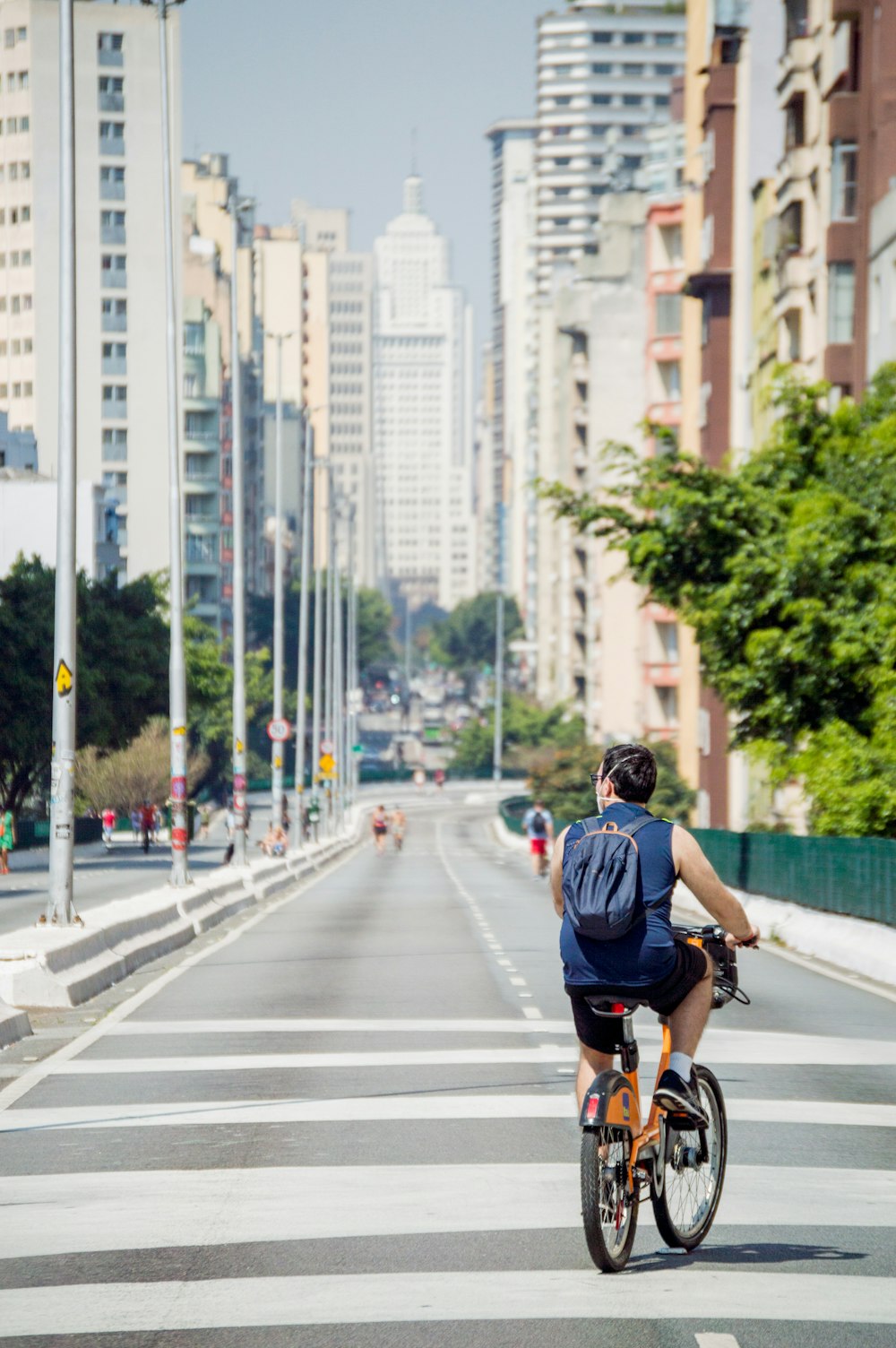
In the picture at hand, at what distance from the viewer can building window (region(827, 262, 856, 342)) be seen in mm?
48312

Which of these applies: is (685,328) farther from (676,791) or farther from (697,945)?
(697,945)

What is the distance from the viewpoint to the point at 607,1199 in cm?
721

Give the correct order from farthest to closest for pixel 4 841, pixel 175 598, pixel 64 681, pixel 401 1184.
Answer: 1. pixel 4 841
2. pixel 175 598
3. pixel 64 681
4. pixel 401 1184

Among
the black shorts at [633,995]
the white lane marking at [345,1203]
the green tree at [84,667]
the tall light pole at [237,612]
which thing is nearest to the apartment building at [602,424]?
the green tree at [84,667]

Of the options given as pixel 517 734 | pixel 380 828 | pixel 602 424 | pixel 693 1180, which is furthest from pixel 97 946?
pixel 517 734

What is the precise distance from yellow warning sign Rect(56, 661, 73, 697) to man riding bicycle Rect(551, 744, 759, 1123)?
14.2 m

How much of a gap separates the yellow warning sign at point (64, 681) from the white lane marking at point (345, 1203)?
477 inches

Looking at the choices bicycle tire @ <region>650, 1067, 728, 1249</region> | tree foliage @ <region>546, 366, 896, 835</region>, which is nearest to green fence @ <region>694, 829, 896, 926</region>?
tree foliage @ <region>546, 366, 896, 835</region>

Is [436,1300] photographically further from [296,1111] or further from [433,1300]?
[296,1111]

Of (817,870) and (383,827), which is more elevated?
(817,870)

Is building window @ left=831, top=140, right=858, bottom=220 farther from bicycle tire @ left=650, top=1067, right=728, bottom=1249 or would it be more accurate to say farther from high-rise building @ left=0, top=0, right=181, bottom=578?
high-rise building @ left=0, top=0, right=181, bottom=578

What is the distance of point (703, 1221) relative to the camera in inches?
309

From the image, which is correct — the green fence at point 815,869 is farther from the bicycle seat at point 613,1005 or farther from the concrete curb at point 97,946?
the bicycle seat at point 613,1005

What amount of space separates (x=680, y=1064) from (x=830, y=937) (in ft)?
58.3
